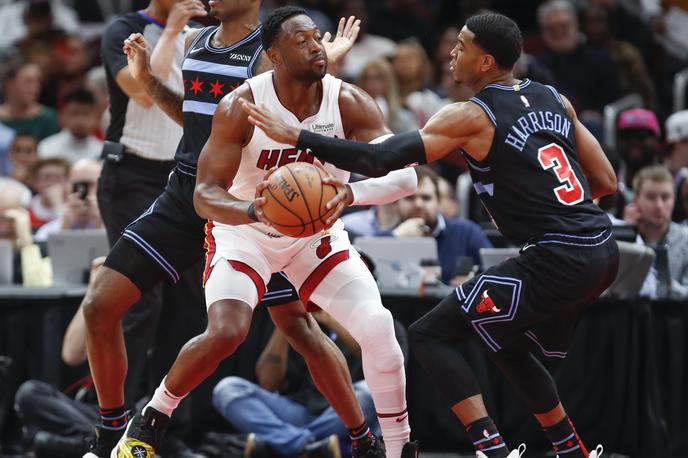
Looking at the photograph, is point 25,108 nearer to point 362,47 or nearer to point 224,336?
point 362,47

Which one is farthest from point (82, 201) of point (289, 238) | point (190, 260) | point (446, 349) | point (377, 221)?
point (446, 349)

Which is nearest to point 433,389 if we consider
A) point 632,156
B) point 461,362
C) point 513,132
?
point 461,362

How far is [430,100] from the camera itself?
40.1 feet

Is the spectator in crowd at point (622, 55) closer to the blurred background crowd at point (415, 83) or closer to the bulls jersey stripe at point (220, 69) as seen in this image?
the blurred background crowd at point (415, 83)

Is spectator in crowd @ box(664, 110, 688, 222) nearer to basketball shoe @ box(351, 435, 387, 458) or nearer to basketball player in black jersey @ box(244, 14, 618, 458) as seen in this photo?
basketball player in black jersey @ box(244, 14, 618, 458)

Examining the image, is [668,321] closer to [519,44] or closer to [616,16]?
[519,44]

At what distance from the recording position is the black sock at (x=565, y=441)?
5.59 m

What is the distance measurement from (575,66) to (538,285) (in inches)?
302

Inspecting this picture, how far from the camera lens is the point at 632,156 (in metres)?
10.1

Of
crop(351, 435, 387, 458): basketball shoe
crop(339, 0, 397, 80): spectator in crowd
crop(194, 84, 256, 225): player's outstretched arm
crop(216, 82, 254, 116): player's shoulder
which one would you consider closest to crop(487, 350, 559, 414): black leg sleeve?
crop(351, 435, 387, 458): basketball shoe

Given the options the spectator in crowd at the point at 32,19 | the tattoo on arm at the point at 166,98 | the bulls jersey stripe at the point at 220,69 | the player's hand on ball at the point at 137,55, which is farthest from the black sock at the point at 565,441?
the spectator in crowd at the point at 32,19

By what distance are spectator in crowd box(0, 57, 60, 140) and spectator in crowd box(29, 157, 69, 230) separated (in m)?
2.06

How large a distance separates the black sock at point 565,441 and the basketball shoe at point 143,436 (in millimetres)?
1840

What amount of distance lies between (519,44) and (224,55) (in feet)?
4.81
